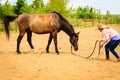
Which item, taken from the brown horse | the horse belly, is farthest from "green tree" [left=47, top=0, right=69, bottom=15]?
the horse belly

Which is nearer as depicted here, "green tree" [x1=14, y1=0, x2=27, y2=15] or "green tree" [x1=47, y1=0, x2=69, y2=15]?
"green tree" [x1=14, y1=0, x2=27, y2=15]

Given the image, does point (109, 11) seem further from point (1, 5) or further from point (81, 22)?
point (1, 5)

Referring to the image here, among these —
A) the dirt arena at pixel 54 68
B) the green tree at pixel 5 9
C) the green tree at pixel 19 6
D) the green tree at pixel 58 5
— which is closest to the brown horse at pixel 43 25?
the dirt arena at pixel 54 68

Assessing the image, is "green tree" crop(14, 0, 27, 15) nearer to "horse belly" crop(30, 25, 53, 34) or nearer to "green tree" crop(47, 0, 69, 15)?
"green tree" crop(47, 0, 69, 15)

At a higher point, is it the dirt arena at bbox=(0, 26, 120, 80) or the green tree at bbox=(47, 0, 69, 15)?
the green tree at bbox=(47, 0, 69, 15)

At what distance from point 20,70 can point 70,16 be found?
4149cm

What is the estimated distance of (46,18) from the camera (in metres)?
14.8

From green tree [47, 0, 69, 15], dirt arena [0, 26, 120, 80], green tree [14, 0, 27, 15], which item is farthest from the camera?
green tree [47, 0, 69, 15]

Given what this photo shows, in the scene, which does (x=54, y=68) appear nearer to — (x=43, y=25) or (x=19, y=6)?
(x=43, y=25)

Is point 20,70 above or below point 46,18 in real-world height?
below

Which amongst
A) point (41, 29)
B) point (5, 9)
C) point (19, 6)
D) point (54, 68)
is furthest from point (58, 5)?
point (54, 68)

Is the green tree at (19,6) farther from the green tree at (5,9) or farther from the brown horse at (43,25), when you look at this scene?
the brown horse at (43,25)

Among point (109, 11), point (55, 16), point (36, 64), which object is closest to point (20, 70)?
point (36, 64)

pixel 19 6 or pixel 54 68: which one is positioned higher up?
pixel 19 6
